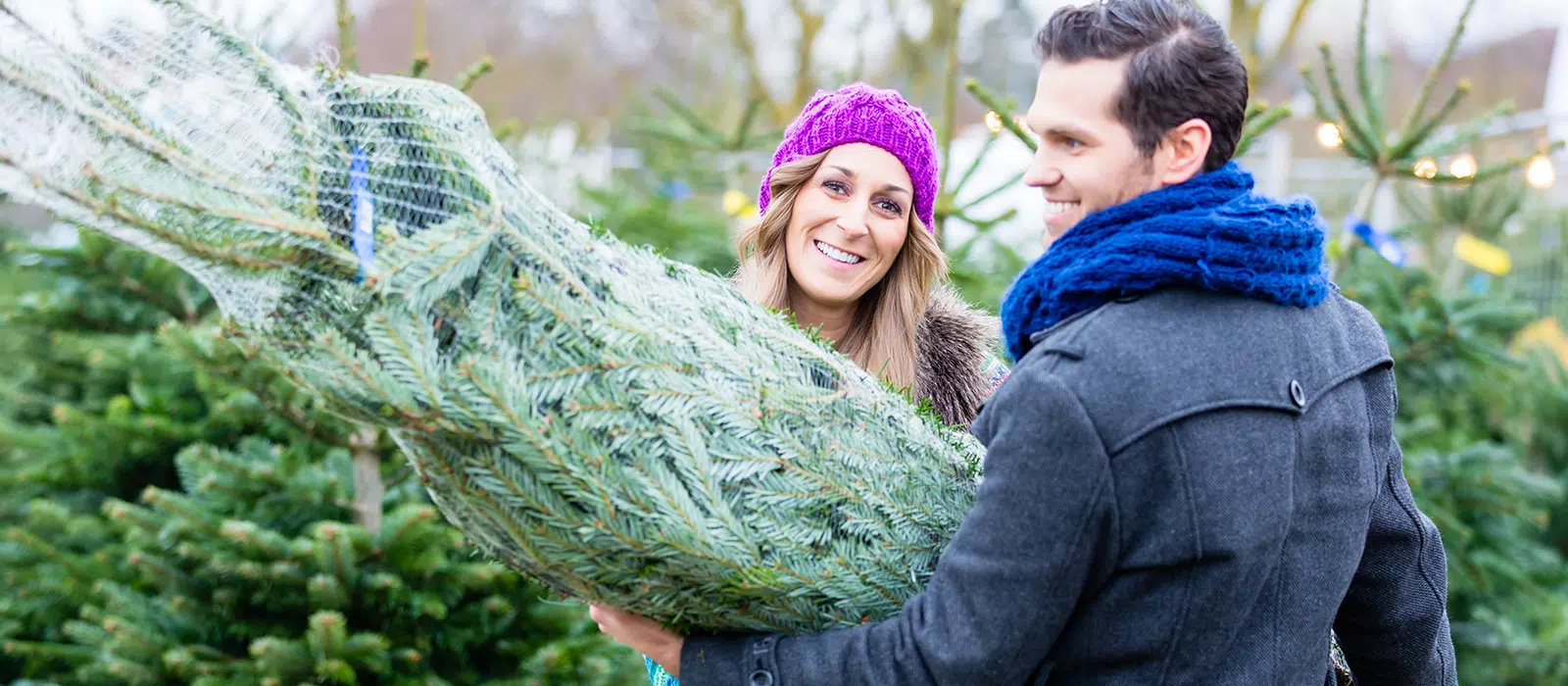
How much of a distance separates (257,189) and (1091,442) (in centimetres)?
97

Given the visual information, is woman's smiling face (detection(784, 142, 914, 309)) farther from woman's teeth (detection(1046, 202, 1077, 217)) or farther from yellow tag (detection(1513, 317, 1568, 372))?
yellow tag (detection(1513, 317, 1568, 372))

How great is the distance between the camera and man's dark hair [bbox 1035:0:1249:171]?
1.34 metres

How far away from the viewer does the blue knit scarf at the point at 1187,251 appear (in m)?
1.32

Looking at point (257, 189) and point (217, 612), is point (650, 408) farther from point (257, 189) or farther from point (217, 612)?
point (217, 612)

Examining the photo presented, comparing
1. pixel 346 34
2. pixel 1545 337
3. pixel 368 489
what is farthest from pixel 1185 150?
pixel 1545 337

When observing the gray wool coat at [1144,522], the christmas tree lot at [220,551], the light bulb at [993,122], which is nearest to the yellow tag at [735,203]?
the light bulb at [993,122]

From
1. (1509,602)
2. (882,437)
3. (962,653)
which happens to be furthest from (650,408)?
(1509,602)

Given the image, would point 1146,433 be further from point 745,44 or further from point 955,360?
point 745,44

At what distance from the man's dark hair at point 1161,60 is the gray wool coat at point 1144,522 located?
0.22 metres

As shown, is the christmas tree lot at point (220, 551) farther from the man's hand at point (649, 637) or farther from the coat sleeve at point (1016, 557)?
the coat sleeve at point (1016, 557)

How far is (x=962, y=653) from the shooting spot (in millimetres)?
1259

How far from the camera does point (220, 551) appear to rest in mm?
2729

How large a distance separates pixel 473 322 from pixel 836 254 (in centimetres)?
133

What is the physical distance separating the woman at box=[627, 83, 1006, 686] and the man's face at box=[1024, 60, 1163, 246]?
1010 mm
